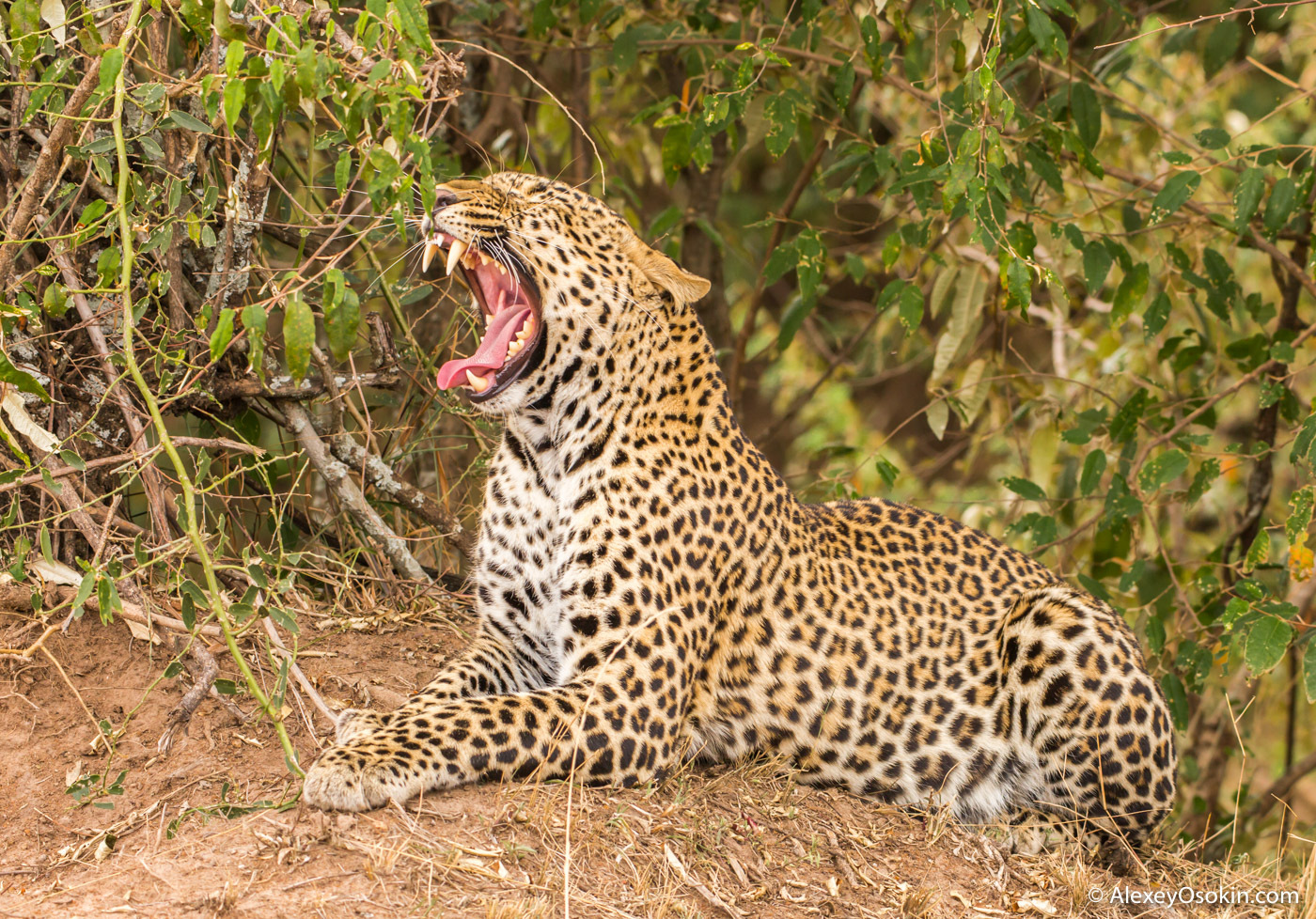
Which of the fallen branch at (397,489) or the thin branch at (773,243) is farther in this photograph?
the thin branch at (773,243)

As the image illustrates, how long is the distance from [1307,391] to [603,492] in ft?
30.8

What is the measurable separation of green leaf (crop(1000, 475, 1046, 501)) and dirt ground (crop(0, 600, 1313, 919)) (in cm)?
192

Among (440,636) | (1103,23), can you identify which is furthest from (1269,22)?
(440,636)

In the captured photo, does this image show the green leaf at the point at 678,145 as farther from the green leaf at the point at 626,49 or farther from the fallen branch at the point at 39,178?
the fallen branch at the point at 39,178

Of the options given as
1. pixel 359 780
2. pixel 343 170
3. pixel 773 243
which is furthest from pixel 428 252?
pixel 773 243

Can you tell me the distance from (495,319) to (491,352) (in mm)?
177

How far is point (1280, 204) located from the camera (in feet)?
18.8

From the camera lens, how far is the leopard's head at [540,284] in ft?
15.8

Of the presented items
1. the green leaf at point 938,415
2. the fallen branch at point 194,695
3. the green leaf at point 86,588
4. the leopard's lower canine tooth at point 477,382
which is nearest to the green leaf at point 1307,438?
the green leaf at point 938,415

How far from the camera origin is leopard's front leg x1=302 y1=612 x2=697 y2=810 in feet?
13.0

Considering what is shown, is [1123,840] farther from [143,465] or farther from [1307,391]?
[1307,391]

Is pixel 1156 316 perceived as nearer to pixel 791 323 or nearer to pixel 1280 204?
pixel 1280 204

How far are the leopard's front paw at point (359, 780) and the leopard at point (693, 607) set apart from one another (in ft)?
1.19

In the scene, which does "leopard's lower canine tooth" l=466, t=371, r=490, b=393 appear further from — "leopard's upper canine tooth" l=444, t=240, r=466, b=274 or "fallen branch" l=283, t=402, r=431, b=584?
"fallen branch" l=283, t=402, r=431, b=584
